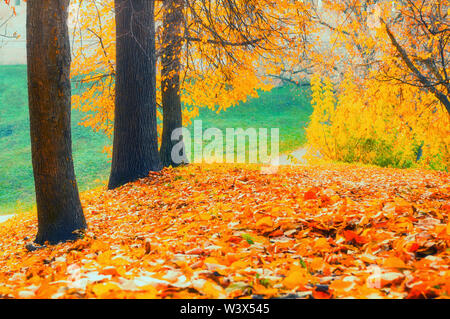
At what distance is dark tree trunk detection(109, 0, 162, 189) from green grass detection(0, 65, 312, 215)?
596cm

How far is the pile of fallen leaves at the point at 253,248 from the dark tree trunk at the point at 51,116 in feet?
1.36

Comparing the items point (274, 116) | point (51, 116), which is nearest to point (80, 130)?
point (274, 116)

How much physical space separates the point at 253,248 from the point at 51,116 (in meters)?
2.94

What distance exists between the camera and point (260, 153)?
1908 centimetres

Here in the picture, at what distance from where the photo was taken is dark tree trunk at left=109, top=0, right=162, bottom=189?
7277 mm

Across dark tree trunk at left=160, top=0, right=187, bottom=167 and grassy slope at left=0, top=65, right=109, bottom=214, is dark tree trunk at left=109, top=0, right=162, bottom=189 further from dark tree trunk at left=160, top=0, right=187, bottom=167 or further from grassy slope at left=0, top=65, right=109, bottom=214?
grassy slope at left=0, top=65, right=109, bottom=214

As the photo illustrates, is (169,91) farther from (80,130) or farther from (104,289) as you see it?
(80,130)

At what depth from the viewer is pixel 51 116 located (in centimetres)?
444

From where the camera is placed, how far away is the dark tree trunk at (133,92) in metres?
7.28

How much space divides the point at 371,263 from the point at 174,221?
244 cm
